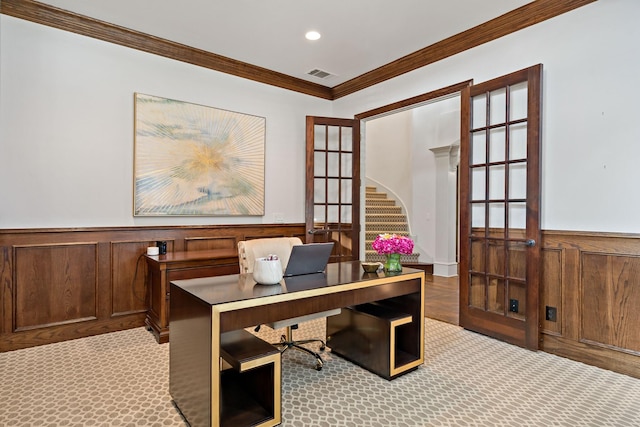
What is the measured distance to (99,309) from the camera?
10.7ft

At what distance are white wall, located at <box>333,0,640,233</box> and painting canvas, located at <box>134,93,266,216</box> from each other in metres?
2.89

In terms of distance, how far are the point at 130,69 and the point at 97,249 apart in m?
1.79

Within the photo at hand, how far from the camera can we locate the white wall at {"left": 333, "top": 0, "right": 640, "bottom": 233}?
2537 mm

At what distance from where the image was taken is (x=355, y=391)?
7.31 feet

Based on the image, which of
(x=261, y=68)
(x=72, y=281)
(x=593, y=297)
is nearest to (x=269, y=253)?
(x=72, y=281)

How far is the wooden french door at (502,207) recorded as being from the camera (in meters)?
2.94

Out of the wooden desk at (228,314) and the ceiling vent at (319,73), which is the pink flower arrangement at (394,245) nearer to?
the wooden desk at (228,314)

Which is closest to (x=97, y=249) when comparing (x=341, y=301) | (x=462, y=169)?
(x=341, y=301)

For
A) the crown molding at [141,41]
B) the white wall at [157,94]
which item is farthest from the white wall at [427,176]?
the white wall at [157,94]

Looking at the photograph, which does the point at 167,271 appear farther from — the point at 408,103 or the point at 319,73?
the point at 408,103

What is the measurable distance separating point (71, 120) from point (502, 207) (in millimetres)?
4044

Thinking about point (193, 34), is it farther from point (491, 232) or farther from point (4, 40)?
point (491, 232)

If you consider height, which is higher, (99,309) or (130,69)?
(130,69)

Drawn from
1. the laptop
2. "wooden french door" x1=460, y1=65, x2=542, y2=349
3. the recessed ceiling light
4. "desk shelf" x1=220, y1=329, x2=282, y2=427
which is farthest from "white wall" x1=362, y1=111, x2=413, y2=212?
"desk shelf" x1=220, y1=329, x2=282, y2=427
